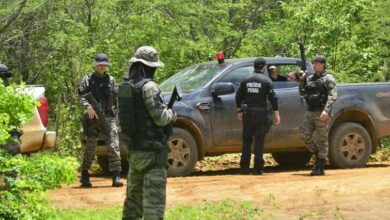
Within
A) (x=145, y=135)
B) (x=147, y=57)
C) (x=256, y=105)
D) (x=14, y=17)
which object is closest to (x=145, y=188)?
(x=145, y=135)

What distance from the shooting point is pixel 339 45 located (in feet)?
59.0

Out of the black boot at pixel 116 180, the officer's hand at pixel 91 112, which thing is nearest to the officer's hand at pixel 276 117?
the black boot at pixel 116 180

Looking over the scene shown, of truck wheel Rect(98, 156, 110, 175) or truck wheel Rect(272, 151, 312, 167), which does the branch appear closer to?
truck wheel Rect(98, 156, 110, 175)

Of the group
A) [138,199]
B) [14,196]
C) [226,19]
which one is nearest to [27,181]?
[14,196]

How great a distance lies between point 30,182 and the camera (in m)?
5.73

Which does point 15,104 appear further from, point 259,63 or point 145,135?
point 259,63

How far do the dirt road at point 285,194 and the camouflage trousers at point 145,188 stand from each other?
5.92ft

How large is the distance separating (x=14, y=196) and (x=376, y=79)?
13194 mm

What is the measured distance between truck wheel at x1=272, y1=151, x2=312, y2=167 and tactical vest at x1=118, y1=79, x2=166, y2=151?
7181 millimetres

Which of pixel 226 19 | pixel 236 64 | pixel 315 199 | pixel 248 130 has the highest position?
pixel 226 19

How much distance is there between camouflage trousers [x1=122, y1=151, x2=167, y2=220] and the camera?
6473 mm

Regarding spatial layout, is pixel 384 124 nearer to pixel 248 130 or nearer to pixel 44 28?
pixel 248 130

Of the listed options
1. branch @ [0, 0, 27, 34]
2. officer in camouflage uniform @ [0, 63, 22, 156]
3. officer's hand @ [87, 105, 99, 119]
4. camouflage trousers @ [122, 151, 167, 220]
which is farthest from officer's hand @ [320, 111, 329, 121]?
branch @ [0, 0, 27, 34]

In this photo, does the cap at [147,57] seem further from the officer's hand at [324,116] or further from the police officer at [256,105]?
the officer's hand at [324,116]
